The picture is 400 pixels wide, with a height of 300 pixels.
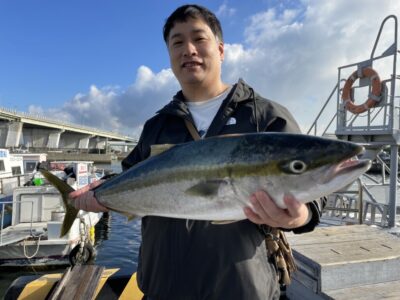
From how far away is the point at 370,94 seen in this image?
1206 centimetres

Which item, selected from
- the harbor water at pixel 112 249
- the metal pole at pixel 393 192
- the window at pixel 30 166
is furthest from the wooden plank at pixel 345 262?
the window at pixel 30 166

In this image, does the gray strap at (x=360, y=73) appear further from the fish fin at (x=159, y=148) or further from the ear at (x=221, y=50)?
the fish fin at (x=159, y=148)

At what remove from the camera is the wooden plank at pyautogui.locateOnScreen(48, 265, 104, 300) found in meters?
5.40

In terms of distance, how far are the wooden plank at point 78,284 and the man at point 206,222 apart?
9.01 ft

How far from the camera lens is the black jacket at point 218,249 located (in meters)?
2.52

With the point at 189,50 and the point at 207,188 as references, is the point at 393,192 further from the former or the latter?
the point at 207,188

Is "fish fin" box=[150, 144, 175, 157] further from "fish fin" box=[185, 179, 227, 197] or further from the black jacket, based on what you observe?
"fish fin" box=[185, 179, 227, 197]

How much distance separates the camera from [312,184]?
214cm

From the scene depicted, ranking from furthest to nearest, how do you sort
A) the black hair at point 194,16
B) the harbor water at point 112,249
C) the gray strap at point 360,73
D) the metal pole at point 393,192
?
1. the harbor water at point 112,249
2. the gray strap at point 360,73
3. the metal pole at point 393,192
4. the black hair at point 194,16

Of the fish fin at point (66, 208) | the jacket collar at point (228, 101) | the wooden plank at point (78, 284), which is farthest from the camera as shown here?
the wooden plank at point (78, 284)

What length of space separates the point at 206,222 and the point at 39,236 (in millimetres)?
13158

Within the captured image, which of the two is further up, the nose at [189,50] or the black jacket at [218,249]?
the nose at [189,50]

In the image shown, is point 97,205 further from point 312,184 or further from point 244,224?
point 312,184

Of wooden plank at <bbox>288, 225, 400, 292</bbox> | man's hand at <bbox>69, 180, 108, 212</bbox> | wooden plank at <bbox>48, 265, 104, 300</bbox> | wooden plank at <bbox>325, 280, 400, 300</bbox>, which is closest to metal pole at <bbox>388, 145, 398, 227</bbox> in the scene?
wooden plank at <bbox>288, 225, 400, 292</bbox>
